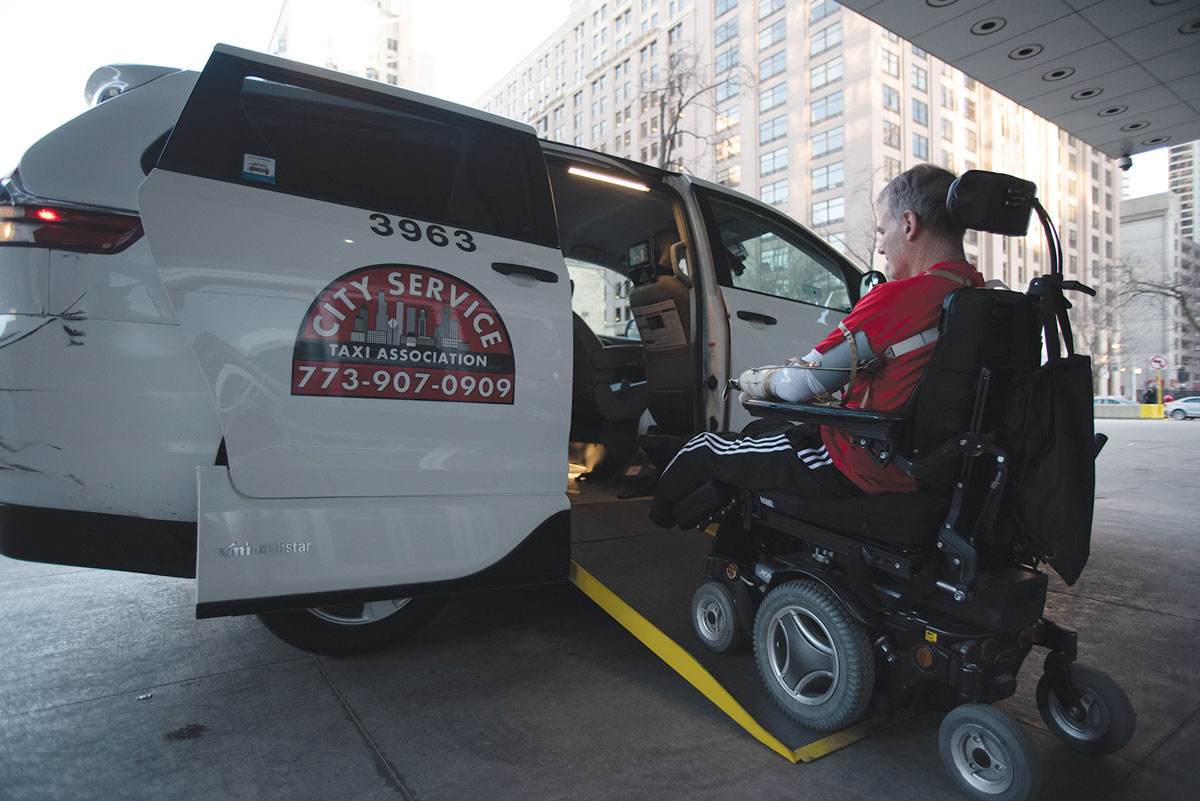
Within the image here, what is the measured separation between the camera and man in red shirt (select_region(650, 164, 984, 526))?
1.74m

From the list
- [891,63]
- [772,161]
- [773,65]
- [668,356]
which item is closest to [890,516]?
[668,356]

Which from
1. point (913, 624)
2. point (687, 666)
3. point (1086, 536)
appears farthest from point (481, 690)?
point (1086, 536)

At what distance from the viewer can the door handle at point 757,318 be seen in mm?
3102

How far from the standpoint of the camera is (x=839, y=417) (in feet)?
5.59

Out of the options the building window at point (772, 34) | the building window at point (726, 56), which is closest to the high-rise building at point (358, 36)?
the building window at point (726, 56)

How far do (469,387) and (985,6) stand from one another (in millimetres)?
5755

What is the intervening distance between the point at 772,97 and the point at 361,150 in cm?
4636

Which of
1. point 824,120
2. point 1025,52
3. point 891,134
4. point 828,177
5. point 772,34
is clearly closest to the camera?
point 1025,52

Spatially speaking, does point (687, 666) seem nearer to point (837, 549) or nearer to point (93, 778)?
point (837, 549)

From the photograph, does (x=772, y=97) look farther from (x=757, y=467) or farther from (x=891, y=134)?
(x=757, y=467)

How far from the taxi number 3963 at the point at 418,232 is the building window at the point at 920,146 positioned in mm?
45501

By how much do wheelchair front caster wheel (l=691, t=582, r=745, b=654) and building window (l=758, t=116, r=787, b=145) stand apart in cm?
4442

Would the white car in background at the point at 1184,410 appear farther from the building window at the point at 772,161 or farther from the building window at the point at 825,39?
the building window at the point at 825,39

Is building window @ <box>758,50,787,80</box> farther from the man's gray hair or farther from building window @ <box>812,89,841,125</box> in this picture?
the man's gray hair
